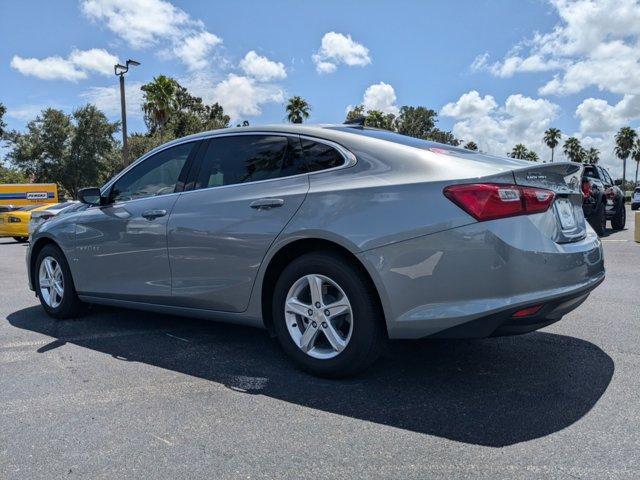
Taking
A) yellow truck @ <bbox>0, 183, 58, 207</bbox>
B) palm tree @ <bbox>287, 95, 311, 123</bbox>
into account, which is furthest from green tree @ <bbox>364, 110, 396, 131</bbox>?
yellow truck @ <bbox>0, 183, 58, 207</bbox>

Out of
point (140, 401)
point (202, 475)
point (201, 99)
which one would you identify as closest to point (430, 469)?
point (202, 475)

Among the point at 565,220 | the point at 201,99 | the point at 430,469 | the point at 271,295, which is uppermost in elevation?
the point at 201,99

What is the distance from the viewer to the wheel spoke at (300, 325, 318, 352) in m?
3.52

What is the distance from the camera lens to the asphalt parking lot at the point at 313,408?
8.25ft

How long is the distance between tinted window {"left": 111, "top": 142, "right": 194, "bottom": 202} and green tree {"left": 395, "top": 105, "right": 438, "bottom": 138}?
220ft

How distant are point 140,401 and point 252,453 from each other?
1.00 metres

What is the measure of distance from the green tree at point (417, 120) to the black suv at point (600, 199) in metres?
56.5

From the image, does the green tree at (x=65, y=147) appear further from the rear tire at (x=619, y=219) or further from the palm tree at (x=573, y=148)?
the palm tree at (x=573, y=148)

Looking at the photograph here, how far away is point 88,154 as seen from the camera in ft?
137

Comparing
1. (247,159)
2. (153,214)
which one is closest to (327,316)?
(247,159)

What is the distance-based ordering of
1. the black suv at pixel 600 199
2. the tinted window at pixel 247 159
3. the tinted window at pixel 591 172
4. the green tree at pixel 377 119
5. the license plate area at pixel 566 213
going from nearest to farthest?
the license plate area at pixel 566 213 < the tinted window at pixel 247 159 < the black suv at pixel 600 199 < the tinted window at pixel 591 172 < the green tree at pixel 377 119

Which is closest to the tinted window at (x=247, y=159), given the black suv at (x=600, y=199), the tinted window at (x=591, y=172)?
the black suv at (x=600, y=199)

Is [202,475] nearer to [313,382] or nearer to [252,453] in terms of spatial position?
[252,453]

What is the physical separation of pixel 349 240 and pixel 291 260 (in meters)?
0.58
